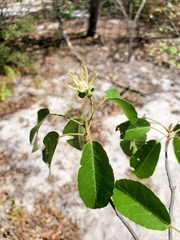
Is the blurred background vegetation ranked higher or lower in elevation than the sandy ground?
higher

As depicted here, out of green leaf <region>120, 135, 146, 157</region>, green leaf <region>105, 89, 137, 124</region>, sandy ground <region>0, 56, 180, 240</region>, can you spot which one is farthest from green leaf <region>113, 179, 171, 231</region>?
sandy ground <region>0, 56, 180, 240</region>

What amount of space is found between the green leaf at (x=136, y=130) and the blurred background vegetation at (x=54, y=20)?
1.99m

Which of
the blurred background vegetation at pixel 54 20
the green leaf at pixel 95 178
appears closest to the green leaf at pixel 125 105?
the green leaf at pixel 95 178

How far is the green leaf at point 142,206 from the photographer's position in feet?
1.90

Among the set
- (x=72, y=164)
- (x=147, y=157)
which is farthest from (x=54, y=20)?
(x=147, y=157)

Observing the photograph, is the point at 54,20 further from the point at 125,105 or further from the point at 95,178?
the point at 95,178

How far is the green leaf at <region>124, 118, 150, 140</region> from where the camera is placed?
849mm

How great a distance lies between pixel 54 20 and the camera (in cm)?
366

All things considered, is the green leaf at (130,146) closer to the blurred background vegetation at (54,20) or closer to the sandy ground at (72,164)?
the sandy ground at (72,164)

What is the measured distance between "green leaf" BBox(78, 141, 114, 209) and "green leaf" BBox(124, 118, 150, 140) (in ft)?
0.75

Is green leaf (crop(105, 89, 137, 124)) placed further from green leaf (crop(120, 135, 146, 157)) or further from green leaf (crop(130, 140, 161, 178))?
green leaf (crop(120, 135, 146, 157))

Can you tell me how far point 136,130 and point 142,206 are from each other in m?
0.30

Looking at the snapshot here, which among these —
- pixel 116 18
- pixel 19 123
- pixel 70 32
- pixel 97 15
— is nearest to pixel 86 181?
pixel 19 123

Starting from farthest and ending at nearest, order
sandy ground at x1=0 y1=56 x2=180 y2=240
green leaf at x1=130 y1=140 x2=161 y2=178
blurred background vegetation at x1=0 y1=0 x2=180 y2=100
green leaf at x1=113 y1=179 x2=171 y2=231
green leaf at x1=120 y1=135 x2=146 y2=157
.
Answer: blurred background vegetation at x1=0 y1=0 x2=180 y2=100, sandy ground at x1=0 y1=56 x2=180 y2=240, green leaf at x1=120 y1=135 x2=146 y2=157, green leaf at x1=130 y1=140 x2=161 y2=178, green leaf at x1=113 y1=179 x2=171 y2=231
